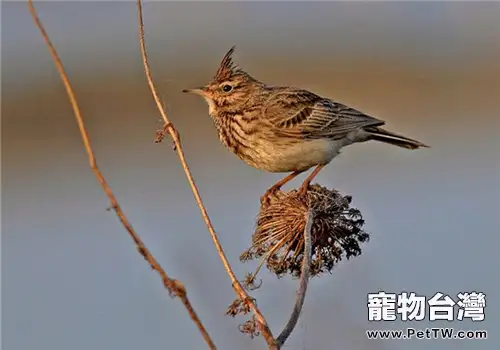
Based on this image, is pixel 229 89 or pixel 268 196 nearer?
pixel 268 196

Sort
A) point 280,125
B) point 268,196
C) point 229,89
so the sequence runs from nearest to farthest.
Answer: point 268,196 → point 280,125 → point 229,89

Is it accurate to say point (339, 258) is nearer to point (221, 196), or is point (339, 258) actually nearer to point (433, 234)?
point (433, 234)

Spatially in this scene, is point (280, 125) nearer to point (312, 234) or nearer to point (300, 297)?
point (312, 234)

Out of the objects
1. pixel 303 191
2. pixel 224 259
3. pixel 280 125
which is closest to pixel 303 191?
pixel 303 191

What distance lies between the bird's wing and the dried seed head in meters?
1.22

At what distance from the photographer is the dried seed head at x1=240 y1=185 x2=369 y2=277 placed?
477cm

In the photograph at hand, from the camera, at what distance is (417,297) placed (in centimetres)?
639

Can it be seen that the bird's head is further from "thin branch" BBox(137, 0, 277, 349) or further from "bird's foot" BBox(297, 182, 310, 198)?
"thin branch" BBox(137, 0, 277, 349)

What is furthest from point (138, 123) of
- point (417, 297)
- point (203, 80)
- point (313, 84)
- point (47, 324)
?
point (417, 297)

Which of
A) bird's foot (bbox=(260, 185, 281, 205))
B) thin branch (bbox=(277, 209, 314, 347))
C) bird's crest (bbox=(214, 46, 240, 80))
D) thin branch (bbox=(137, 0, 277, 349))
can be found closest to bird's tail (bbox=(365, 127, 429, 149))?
bird's crest (bbox=(214, 46, 240, 80))

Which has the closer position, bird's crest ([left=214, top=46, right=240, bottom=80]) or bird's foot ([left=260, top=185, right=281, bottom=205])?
bird's foot ([left=260, top=185, right=281, bottom=205])

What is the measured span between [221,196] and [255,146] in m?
3.36

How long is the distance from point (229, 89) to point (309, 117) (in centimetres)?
45

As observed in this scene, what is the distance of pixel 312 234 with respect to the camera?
480 cm
